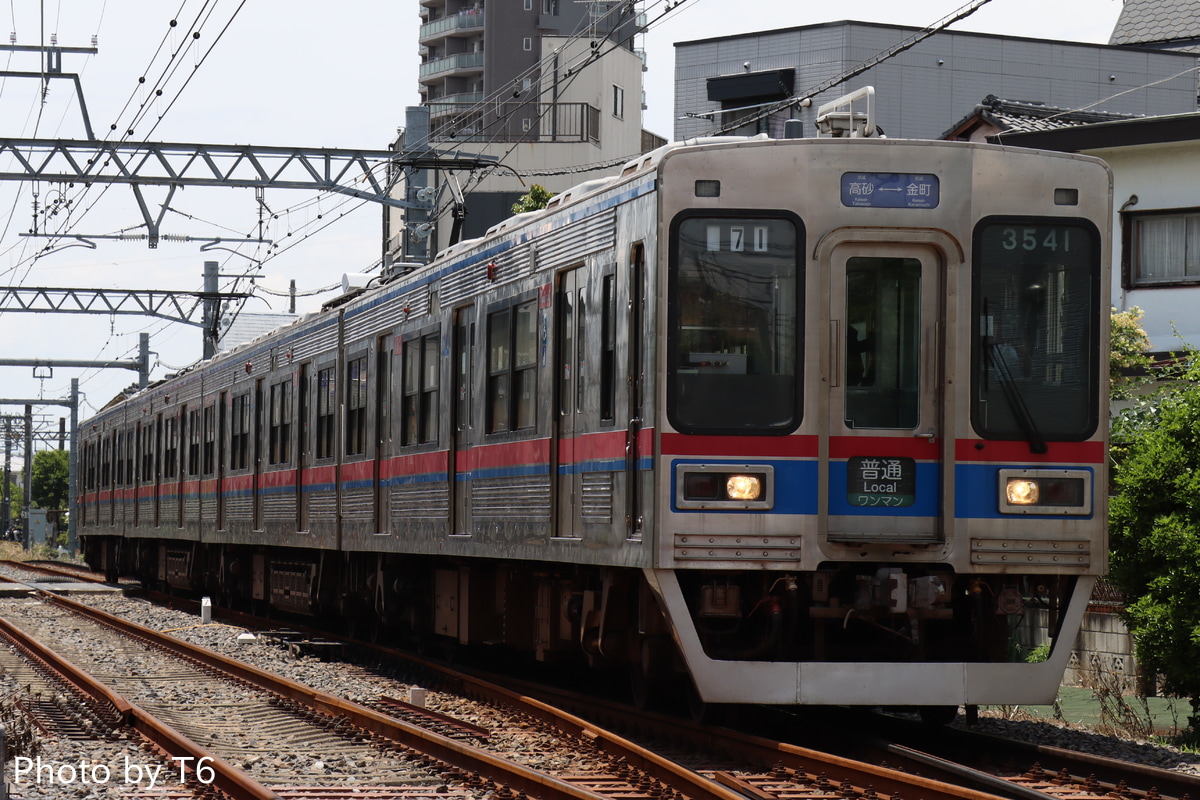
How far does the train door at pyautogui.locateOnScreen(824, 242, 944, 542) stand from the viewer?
8.80 metres

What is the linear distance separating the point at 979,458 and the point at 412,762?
3308 mm

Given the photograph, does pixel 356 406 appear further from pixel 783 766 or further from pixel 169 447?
pixel 169 447

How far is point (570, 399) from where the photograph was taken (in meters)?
10.3

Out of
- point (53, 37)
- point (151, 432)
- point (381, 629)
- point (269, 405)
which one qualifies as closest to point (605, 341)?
point (381, 629)

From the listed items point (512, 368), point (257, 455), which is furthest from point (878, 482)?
point (257, 455)

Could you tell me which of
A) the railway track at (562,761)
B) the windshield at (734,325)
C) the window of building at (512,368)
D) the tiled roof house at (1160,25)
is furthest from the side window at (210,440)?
the tiled roof house at (1160,25)

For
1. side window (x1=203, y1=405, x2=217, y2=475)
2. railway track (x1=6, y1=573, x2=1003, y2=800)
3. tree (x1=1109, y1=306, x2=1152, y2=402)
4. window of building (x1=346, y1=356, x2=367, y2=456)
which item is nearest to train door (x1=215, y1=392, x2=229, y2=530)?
side window (x1=203, y1=405, x2=217, y2=475)

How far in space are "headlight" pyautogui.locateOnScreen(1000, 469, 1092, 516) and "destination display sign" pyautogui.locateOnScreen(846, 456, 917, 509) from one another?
1.66ft

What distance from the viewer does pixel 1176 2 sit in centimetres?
4041

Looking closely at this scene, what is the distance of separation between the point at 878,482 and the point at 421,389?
5574mm

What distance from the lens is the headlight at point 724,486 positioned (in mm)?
8633

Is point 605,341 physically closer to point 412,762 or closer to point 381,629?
point 412,762

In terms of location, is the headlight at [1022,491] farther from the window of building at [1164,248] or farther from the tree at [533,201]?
the tree at [533,201]

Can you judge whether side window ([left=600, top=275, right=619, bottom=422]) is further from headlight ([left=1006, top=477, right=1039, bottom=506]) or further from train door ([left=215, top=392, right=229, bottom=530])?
train door ([left=215, top=392, right=229, bottom=530])
